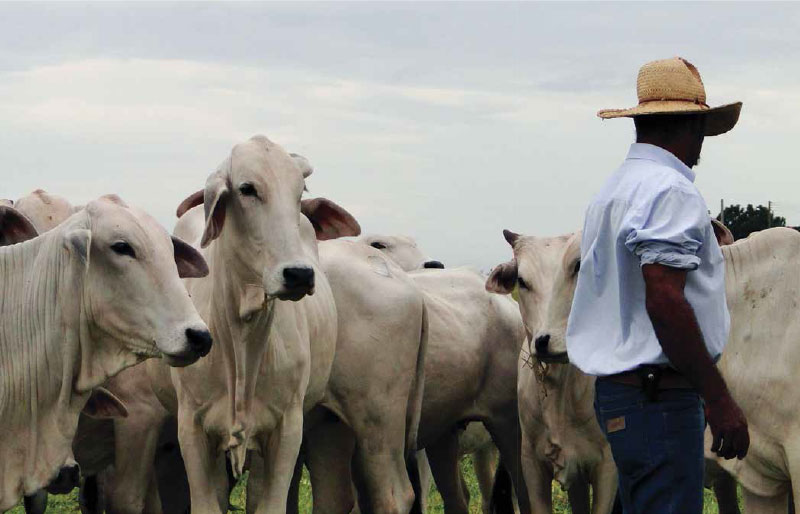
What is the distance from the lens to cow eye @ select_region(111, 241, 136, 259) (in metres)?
6.78

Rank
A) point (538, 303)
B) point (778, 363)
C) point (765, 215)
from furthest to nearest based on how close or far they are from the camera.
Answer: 1. point (765, 215)
2. point (538, 303)
3. point (778, 363)

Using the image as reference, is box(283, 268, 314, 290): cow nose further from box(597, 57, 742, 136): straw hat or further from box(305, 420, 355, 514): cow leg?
box(305, 420, 355, 514): cow leg

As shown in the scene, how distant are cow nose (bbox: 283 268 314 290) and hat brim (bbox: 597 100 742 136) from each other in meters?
2.15

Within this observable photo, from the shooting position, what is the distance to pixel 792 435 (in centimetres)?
850

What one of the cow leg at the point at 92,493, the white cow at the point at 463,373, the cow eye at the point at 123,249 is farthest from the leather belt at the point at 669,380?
the cow leg at the point at 92,493

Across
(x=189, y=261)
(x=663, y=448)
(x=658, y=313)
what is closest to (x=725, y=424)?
(x=663, y=448)

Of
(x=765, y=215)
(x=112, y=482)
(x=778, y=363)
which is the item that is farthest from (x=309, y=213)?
(x=765, y=215)

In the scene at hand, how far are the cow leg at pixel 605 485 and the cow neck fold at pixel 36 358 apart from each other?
3.97m

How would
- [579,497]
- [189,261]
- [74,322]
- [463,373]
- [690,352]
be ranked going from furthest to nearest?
[463,373]
[579,497]
[189,261]
[74,322]
[690,352]

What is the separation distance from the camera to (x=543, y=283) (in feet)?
31.2

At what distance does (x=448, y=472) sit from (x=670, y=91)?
649 centimetres

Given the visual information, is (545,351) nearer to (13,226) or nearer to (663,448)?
(13,226)

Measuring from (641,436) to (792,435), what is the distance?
350 cm

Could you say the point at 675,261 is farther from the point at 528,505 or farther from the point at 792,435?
the point at 528,505
